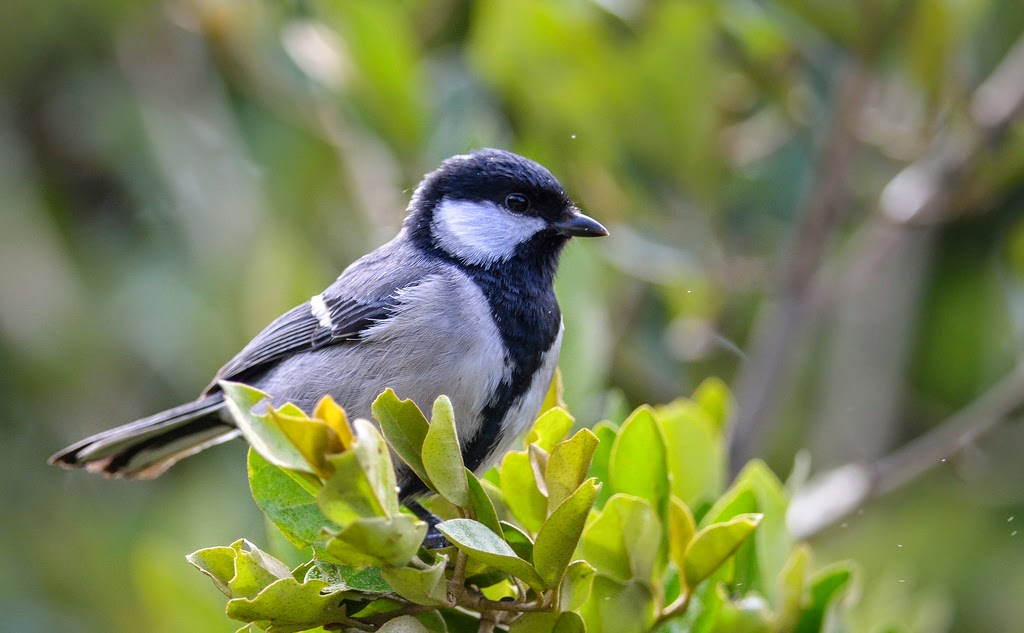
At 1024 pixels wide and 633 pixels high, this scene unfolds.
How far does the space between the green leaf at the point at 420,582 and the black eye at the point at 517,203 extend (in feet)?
4.67

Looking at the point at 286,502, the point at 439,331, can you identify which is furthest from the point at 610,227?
the point at 286,502

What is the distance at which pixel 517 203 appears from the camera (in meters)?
3.05

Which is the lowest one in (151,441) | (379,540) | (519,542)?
(151,441)

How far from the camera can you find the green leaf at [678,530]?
2.19 meters

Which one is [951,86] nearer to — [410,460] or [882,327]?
[882,327]

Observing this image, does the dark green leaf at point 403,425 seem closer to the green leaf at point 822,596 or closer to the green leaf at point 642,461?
the green leaf at point 642,461

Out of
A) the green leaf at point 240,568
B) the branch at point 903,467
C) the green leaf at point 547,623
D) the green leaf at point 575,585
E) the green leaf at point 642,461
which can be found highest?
the green leaf at point 642,461

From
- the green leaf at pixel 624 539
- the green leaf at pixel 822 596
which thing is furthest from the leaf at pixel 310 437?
the green leaf at pixel 822 596

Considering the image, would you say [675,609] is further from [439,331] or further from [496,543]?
[439,331]

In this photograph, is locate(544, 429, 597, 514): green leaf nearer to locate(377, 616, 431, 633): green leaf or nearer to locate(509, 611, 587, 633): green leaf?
locate(509, 611, 587, 633): green leaf

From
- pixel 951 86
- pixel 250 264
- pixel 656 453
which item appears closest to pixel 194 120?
pixel 250 264

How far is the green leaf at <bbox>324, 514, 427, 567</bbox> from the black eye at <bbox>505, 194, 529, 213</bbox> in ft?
4.86

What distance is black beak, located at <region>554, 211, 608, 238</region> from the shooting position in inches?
117

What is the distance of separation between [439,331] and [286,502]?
0.89 meters
